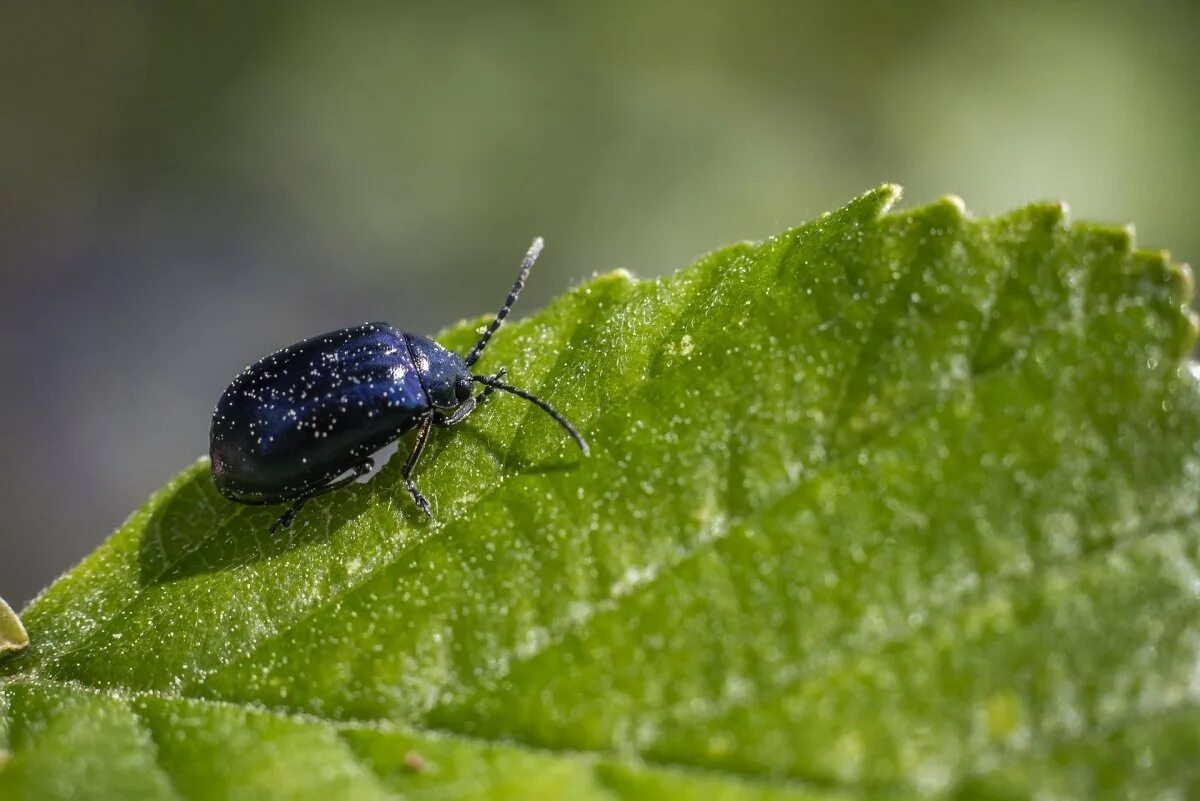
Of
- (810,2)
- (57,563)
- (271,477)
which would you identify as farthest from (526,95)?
(271,477)

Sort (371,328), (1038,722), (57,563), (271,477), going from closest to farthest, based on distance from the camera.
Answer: (1038,722), (271,477), (371,328), (57,563)

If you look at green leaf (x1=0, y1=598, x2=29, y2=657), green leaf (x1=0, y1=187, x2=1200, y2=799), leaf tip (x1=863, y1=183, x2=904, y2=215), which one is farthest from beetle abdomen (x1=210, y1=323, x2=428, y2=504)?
leaf tip (x1=863, y1=183, x2=904, y2=215)

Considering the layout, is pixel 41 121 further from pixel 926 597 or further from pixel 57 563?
pixel 926 597

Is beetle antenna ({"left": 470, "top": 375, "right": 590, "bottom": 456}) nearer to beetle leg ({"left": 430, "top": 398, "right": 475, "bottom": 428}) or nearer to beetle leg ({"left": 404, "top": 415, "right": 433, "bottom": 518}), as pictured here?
beetle leg ({"left": 430, "top": 398, "right": 475, "bottom": 428})

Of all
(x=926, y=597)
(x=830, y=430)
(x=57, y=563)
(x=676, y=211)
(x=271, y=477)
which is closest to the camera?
(x=926, y=597)

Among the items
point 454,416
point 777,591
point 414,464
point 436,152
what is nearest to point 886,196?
point 777,591

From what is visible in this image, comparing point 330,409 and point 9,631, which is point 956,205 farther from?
point 9,631
